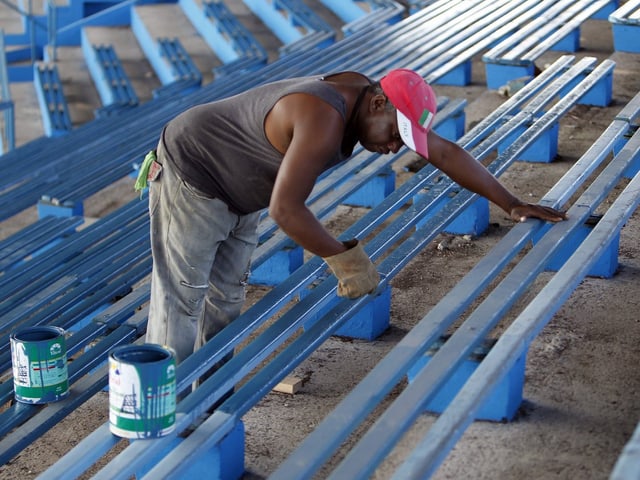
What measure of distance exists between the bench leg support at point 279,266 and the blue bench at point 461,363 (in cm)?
120

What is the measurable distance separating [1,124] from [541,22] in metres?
7.43

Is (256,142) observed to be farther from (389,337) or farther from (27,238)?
(27,238)

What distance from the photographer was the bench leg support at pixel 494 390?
283 cm

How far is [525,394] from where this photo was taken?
3.06 meters

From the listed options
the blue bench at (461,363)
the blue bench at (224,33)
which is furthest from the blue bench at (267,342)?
the blue bench at (224,33)

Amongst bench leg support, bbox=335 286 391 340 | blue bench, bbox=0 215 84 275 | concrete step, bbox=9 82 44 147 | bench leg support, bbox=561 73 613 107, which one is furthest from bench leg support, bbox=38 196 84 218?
concrete step, bbox=9 82 44 147

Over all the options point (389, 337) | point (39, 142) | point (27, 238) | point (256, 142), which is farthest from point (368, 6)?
point (256, 142)

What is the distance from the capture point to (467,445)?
9.13 ft

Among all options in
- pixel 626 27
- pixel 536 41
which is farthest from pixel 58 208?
pixel 626 27

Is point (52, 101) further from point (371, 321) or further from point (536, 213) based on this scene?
point (536, 213)

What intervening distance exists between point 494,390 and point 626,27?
456 centimetres

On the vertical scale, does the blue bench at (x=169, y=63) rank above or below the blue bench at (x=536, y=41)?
below

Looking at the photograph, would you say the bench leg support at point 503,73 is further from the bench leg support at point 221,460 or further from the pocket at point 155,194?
the bench leg support at point 221,460

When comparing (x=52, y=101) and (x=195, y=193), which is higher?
(x=195, y=193)
